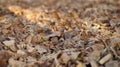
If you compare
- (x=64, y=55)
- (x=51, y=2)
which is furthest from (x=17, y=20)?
(x=51, y=2)

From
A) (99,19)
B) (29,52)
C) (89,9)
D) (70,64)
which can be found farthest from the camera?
(89,9)

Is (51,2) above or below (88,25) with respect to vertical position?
below

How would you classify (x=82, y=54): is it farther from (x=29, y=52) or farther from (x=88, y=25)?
(x=88, y=25)

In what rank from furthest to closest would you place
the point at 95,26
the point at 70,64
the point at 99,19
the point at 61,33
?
1. the point at 99,19
2. the point at 95,26
3. the point at 61,33
4. the point at 70,64

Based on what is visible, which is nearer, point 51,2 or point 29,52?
point 29,52

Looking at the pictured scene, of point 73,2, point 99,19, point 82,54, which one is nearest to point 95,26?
point 99,19

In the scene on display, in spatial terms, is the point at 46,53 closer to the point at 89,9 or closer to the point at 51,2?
the point at 89,9
